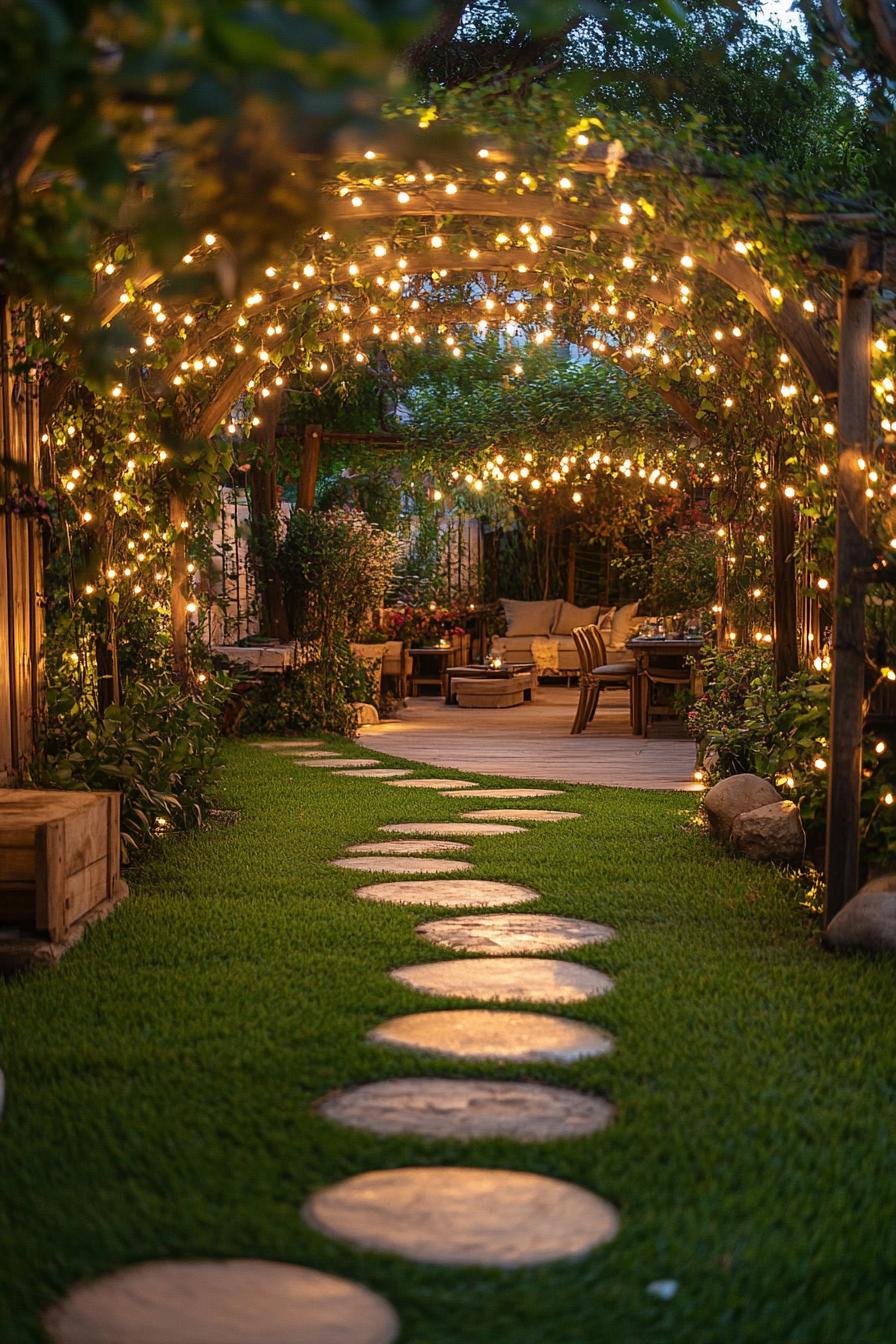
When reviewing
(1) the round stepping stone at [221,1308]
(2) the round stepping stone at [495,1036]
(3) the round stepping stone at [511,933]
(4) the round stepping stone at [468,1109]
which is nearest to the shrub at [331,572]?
(3) the round stepping stone at [511,933]

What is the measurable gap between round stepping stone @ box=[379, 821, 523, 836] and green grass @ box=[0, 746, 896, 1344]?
1.26 metres

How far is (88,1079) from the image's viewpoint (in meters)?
2.87

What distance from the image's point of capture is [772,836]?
5.45 m

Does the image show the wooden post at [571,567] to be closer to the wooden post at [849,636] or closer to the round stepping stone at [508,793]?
the round stepping stone at [508,793]

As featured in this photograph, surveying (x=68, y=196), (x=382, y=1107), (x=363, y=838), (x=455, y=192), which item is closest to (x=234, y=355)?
(x=455, y=192)

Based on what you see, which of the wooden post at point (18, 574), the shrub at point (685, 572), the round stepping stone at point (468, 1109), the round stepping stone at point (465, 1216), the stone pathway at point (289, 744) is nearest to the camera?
the round stepping stone at point (465, 1216)

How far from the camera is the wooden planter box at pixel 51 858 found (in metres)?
3.85

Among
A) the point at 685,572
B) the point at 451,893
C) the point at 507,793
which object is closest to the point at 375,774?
the point at 507,793

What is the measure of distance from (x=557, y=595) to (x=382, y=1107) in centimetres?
1546

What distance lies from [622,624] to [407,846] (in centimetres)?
1064

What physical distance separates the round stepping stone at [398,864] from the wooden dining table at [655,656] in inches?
211

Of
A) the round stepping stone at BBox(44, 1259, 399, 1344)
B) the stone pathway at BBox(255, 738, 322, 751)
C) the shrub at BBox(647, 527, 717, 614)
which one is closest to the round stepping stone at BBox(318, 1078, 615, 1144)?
the round stepping stone at BBox(44, 1259, 399, 1344)

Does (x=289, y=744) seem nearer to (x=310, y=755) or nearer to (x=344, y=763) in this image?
(x=310, y=755)

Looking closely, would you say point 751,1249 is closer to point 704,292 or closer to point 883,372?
point 883,372
